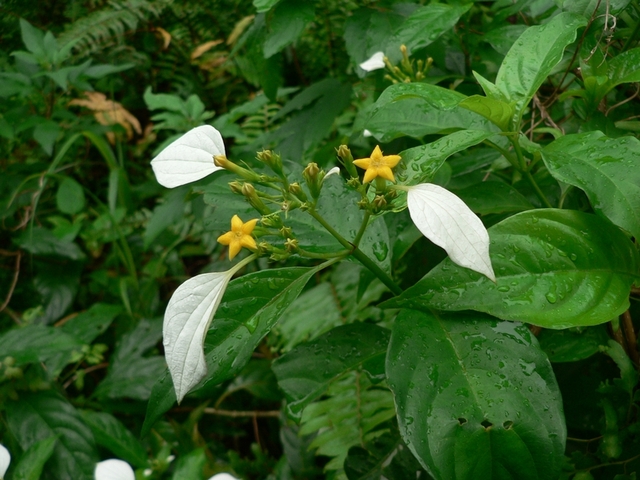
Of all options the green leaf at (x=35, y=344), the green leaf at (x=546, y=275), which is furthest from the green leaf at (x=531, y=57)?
the green leaf at (x=35, y=344)

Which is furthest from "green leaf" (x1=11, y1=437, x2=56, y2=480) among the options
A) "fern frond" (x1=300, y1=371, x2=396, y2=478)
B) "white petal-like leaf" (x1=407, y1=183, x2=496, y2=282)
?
"white petal-like leaf" (x1=407, y1=183, x2=496, y2=282)

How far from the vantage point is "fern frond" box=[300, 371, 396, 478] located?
97 centimetres

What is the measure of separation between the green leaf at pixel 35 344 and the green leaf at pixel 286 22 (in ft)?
2.27

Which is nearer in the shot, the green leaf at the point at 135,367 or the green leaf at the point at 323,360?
the green leaf at the point at 323,360

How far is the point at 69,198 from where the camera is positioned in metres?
1.49

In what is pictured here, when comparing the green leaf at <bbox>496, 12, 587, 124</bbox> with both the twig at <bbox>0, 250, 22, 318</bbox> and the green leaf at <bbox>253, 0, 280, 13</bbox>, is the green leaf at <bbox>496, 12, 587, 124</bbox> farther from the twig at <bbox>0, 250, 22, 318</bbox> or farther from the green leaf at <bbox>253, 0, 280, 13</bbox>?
the twig at <bbox>0, 250, 22, 318</bbox>

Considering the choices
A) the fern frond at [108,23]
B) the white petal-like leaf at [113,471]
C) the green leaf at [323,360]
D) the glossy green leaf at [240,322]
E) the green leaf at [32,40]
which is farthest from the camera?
the fern frond at [108,23]

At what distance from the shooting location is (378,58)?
88 centimetres

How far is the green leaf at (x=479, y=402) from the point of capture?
0.46 metres

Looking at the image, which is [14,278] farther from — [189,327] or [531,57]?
[531,57]

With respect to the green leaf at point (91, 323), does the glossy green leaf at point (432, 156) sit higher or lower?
higher

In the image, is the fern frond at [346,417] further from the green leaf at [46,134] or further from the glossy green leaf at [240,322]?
the green leaf at [46,134]

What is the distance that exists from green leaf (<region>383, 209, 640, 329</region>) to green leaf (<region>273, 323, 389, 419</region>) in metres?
0.13

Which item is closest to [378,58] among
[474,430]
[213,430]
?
[474,430]
